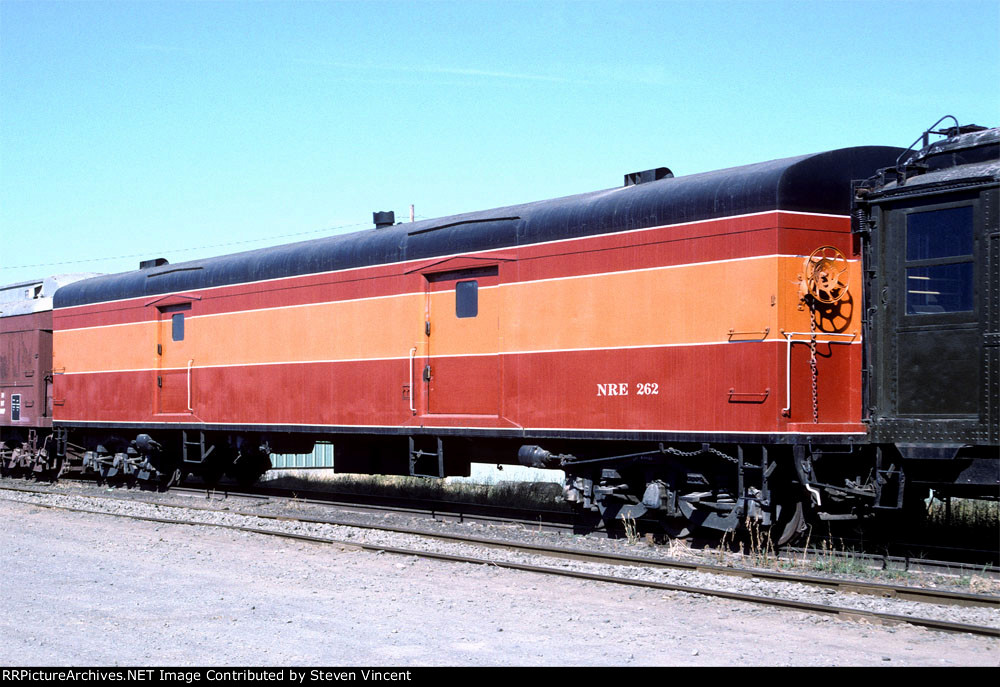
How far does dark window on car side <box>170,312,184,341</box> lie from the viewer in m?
18.9

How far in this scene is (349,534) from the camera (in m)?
13.8

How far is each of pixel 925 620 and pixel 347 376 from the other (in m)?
9.45

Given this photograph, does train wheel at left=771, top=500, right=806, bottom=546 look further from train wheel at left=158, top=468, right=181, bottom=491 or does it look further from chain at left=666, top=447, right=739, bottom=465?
train wheel at left=158, top=468, right=181, bottom=491

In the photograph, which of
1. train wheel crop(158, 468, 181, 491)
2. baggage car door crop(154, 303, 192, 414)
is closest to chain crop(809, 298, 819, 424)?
baggage car door crop(154, 303, 192, 414)

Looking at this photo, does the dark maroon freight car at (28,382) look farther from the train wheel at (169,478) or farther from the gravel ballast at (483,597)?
the gravel ballast at (483,597)

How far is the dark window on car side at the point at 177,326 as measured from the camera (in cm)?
1888

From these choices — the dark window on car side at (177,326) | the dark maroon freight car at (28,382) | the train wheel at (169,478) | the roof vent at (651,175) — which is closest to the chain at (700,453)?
the roof vent at (651,175)

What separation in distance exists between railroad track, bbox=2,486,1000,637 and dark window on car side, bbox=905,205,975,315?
263cm

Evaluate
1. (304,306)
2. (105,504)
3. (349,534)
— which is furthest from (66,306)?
(349,534)

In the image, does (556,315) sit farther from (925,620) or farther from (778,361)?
(925,620)

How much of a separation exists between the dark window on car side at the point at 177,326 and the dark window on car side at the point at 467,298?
6.91 metres
